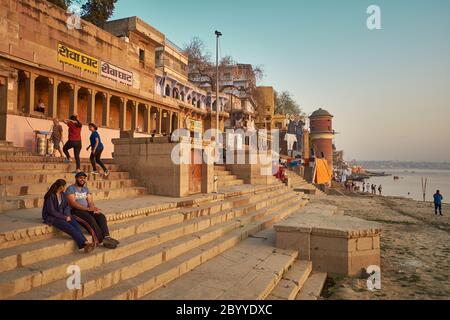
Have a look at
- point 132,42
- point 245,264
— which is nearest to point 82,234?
point 245,264

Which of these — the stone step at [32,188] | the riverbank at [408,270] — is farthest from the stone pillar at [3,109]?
the riverbank at [408,270]

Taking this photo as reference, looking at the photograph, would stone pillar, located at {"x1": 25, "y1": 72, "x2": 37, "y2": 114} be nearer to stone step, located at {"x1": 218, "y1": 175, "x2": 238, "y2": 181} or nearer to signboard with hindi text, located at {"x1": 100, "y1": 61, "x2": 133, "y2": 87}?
signboard with hindi text, located at {"x1": 100, "y1": 61, "x2": 133, "y2": 87}

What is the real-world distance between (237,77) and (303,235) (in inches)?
1783

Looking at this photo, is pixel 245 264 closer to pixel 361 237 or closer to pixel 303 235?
pixel 303 235

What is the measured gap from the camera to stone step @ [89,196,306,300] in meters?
3.49

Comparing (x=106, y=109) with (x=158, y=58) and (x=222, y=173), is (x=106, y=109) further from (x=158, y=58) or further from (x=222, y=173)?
(x=158, y=58)

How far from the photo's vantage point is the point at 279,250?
6027mm

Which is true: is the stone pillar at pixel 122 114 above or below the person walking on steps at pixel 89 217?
above

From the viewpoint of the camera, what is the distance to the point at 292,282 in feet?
15.9

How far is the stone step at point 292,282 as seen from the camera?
4.33 metres

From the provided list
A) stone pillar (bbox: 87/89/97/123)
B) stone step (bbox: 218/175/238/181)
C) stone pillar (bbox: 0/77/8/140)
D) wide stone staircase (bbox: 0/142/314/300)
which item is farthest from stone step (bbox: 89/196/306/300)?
stone pillar (bbox: 87/89/97/123)

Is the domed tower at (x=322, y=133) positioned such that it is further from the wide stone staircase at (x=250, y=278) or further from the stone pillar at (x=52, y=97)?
the wide stone staircase at (x=250, y=278)

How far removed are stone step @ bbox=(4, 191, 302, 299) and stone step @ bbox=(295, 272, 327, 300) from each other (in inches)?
81.5

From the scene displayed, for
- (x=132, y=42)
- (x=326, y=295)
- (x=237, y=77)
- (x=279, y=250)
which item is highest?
(x=237, y=77)
